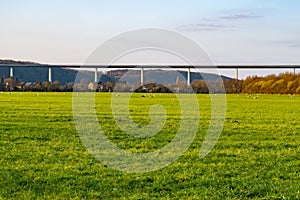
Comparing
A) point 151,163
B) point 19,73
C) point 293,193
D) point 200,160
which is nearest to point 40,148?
point 151,163

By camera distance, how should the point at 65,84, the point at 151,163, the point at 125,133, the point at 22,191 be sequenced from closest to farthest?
the point at 22,191 < the point at 151,163 < the point at 125,133 < the point at 65,84

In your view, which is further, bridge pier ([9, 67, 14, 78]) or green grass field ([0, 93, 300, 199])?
bridge pier ([9, 67, 14, 78])

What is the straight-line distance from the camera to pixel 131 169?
361 inches

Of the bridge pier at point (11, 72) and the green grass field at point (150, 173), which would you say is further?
the bridge pier at point (11, 72)

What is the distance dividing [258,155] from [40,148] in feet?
16.0

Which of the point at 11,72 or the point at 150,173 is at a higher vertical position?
the point at 11,72

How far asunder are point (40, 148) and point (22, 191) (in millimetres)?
4250

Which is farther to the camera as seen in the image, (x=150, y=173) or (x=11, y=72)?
(x=11, y=72)

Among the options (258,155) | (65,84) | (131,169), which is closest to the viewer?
(131,169)

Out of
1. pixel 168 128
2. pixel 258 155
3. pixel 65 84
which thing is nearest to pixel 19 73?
pixel 65 84

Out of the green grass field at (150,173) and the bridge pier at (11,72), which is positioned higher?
the bridge pier at (11,72)

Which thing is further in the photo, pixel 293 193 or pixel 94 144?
pixel 94 144

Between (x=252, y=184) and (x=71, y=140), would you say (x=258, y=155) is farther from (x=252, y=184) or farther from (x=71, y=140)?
(x=71, y=140)

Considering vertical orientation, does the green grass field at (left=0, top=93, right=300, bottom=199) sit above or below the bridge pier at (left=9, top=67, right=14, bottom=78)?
below
